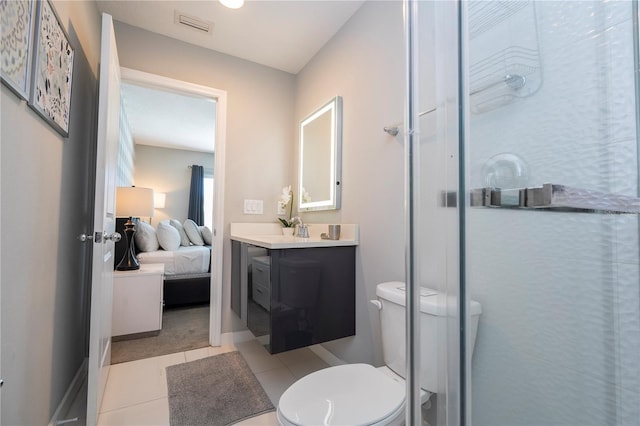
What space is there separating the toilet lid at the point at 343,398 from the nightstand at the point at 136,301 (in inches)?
72.0

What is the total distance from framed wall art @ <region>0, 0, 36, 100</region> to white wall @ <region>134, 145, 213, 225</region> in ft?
16.6

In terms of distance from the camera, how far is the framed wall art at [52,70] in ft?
3.14

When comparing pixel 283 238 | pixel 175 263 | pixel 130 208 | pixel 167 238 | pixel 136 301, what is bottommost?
pixel 136 301

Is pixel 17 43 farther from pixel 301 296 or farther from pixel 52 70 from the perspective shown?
pixel 301 296

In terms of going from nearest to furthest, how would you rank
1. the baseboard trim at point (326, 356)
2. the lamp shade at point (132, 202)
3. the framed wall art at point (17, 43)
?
the framed wall art at point (17, 43)
the baseboard trim at point (326, 356)
the lamp shade at point (132, 202)

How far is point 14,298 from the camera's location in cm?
87

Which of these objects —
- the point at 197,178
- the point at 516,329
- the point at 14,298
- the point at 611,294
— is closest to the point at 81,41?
the point at 14,298

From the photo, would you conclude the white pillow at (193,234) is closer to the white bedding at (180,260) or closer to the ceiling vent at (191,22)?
the white bedding at (180,260)

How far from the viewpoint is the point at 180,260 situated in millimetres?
3193

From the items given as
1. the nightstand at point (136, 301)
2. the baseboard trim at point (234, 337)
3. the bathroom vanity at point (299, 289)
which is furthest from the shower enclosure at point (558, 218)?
the nightstand at point (136, 301)

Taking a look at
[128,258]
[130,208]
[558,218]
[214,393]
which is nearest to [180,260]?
[128,258]

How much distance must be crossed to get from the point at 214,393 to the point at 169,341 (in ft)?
3.02

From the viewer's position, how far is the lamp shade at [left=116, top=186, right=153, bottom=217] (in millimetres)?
2443

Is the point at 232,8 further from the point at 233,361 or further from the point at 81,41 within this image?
the point at 233,361
